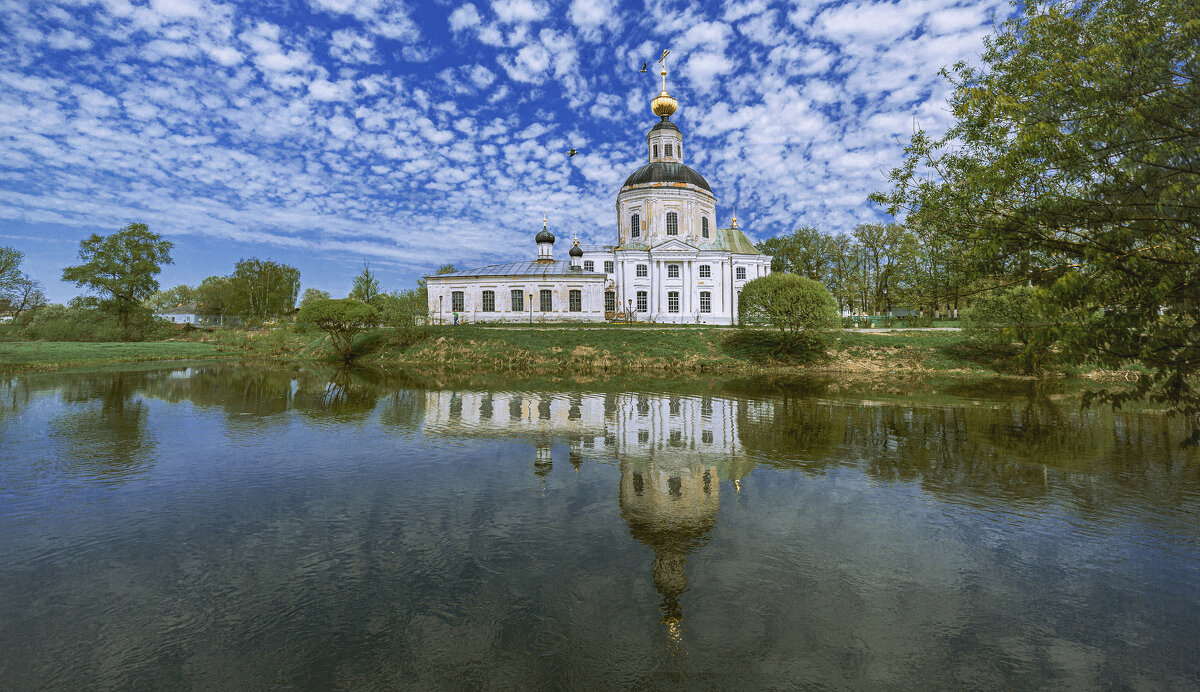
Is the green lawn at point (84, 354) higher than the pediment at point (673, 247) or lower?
lower

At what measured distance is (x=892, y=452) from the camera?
11.1 metres

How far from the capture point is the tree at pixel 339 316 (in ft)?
115

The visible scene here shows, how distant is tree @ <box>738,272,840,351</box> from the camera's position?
32500mm

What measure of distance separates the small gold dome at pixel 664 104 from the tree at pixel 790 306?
100ft

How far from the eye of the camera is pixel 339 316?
35406mm

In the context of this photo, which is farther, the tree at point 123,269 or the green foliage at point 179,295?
the green foliage at point 179,295

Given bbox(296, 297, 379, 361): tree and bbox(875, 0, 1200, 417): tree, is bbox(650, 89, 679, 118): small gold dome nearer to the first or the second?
bbox(296, 297, 379, 361): tree

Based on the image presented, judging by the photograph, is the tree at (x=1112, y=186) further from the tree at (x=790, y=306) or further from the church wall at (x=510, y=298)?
the church wall at (x=510, y=298)

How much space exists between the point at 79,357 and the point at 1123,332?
157 feet

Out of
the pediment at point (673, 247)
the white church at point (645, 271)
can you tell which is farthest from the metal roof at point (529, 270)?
the pediment at point (673, 247)

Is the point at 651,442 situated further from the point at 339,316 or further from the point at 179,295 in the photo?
the point at 179,295

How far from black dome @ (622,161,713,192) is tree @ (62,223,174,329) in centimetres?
4980

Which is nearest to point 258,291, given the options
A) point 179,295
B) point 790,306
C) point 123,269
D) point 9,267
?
point 123,269

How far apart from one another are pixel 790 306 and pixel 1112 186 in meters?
27.5
